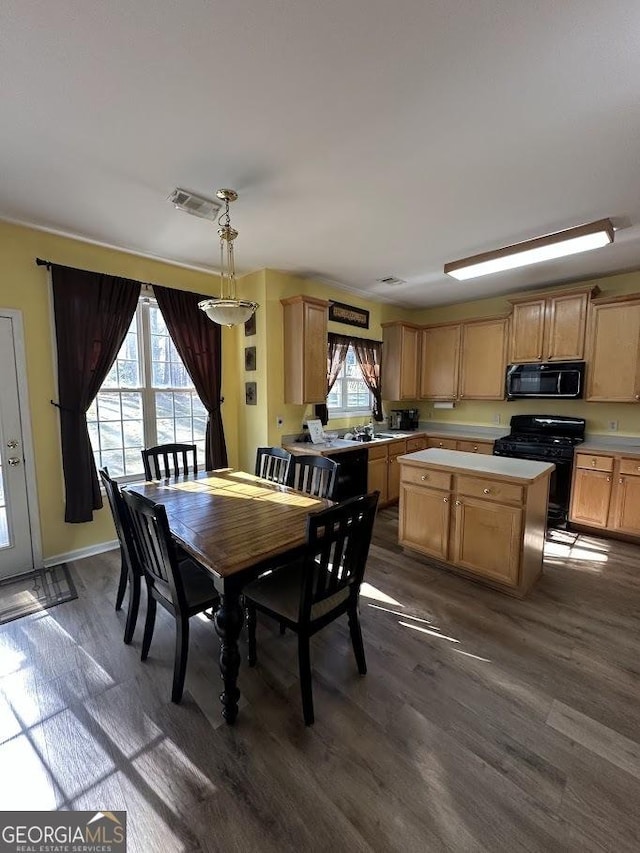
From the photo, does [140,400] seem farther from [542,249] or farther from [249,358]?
[542,249]

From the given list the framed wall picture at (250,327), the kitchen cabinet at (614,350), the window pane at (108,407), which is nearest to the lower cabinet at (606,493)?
the kitchen cabinet at (614,350)

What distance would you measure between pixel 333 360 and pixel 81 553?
3.31m

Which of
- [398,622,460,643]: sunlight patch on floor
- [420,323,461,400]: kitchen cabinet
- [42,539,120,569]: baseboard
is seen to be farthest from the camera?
[420,323,461,400]: kitchen cabinet

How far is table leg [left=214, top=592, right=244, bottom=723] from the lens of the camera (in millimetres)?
1594

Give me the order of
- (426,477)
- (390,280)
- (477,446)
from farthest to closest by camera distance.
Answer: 1. (477,446)
2. (390,280)
3. (426,477)

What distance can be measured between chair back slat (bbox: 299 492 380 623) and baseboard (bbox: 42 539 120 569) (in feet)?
8.23

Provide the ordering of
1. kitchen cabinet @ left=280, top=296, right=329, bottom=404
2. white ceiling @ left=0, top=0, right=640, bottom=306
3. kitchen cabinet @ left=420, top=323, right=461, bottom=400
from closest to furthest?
white ceiling @ left=0, top=0, right=640, bottom=306 → kitchen cabinet @ left=280, top=296, right=329, bottom=404 → kitchen cabinet @ left=420, top=323, right=461, bottom=400

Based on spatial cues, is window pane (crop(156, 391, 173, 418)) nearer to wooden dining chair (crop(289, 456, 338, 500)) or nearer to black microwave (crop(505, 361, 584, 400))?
wooden dining chair (crop(289, 456, 338, 500))

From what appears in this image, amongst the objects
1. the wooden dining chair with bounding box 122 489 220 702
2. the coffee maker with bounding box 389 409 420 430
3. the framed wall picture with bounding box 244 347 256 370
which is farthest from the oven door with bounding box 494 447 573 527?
the wooden dining chair with bounding box 122 489 220 702

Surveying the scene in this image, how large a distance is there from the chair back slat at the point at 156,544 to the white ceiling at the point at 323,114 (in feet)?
5.90

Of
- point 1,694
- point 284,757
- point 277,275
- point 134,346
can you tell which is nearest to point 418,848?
point 284,757

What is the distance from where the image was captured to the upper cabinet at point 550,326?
3918mm

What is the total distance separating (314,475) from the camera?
2.74 meters

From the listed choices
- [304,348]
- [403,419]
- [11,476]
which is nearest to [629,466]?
[403,419]
